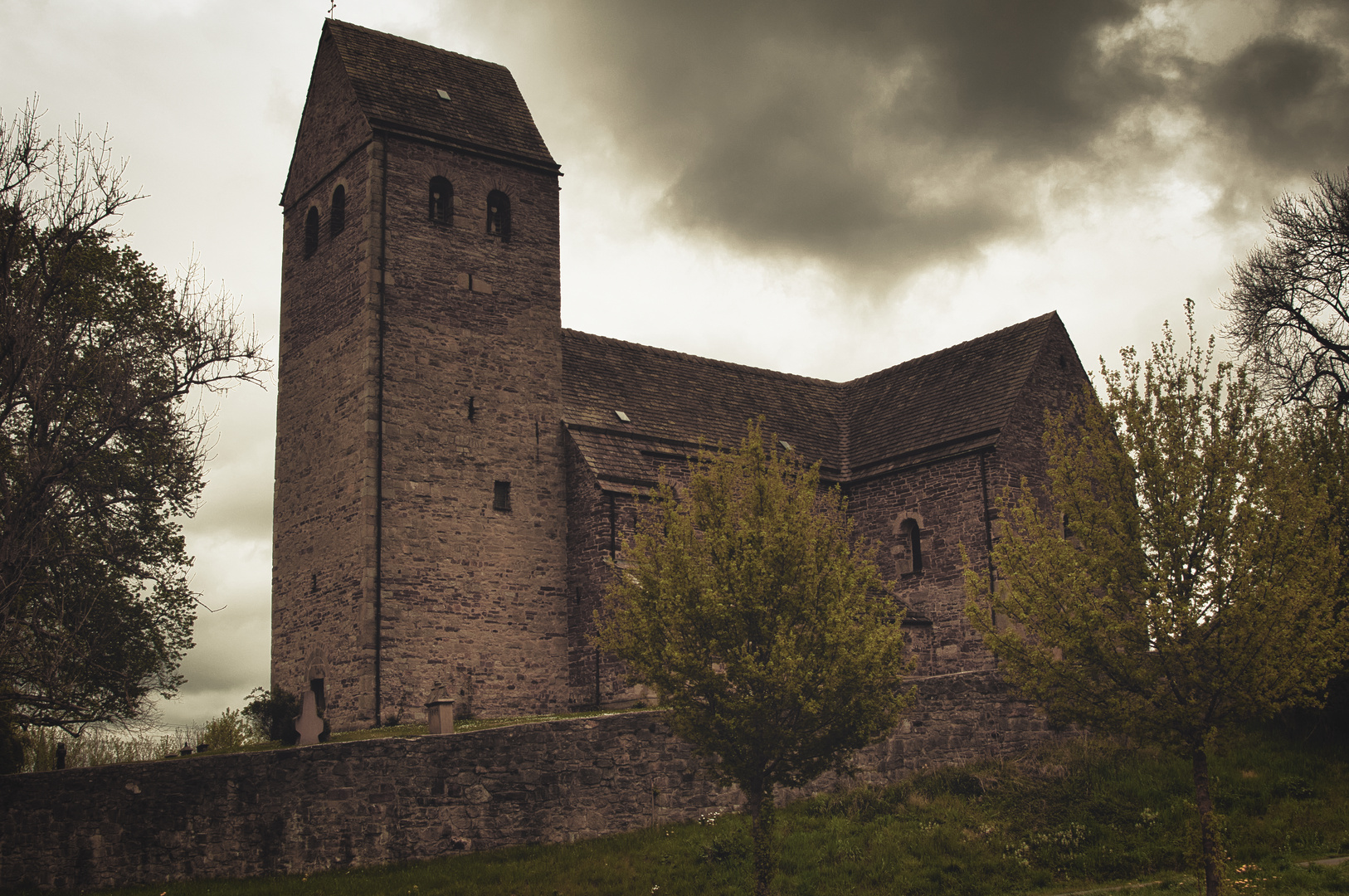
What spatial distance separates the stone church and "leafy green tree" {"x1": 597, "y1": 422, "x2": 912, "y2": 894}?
314 inches

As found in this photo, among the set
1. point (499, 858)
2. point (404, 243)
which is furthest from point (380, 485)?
point (499, 858)

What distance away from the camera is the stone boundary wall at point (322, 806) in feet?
58.2

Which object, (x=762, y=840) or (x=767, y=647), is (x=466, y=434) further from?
(x=762, y=840)

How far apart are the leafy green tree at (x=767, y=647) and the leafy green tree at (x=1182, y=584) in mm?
2078

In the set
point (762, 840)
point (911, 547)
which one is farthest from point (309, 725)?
point (911, 547)

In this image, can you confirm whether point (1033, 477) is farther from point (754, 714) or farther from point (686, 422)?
point (754, 714)

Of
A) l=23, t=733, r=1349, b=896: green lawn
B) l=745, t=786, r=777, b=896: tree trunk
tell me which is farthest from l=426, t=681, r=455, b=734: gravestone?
l=745, t=786, r=777, b=896: tree trunk

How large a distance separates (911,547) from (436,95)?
16.4 metres

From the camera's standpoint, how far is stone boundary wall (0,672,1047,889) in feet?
58.2

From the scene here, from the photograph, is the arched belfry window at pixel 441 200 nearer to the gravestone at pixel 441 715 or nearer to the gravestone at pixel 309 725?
the gravestone at pixel 441 715

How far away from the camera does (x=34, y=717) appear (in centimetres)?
2308

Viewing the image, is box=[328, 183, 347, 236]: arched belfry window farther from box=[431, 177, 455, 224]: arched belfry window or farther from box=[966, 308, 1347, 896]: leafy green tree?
box=[966, 308, 1347, 896]: leafy green tree

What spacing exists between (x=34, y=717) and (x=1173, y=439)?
21178 mm

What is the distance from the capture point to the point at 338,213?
28.5m
